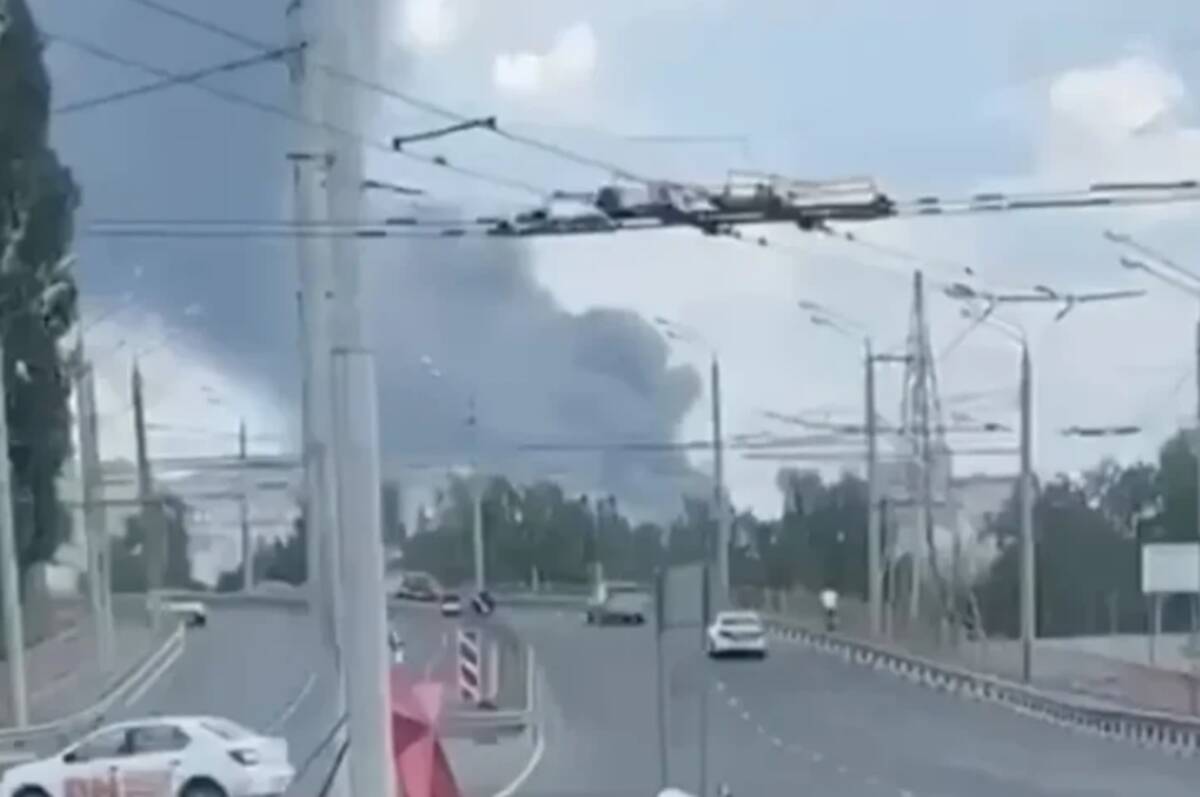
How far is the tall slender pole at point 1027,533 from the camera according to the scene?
71.4 feet

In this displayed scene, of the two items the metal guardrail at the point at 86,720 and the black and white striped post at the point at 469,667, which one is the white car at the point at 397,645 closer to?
the black and white striped post at the point at 469,667

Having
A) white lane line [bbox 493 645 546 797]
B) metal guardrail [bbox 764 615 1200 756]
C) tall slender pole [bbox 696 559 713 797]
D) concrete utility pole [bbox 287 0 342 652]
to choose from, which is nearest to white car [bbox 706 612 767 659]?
tall slender pole [bbox 696 559 713 797]

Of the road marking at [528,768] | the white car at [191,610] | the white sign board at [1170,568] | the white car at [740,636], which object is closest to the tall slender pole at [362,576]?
the road marking at [528,768]

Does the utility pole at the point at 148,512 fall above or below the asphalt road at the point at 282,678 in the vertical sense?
above

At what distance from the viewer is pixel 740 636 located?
1842 centimetres

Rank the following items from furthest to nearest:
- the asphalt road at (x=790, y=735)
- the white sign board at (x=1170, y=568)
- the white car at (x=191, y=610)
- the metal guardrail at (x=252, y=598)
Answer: the white sign board at (x=1170, y=568) < the asphalt road at (x=790, y=735) < the white car at (x=191, y=610) < the metal guardrail at (x=252, y=598)

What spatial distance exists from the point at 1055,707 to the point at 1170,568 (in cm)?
522

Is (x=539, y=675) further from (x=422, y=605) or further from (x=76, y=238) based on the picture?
(x=76, y=238)

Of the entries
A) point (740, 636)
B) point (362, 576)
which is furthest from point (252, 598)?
point (362, 576)

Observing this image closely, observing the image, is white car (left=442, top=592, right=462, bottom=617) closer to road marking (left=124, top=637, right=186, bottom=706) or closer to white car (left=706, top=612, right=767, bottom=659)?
white car (left=706, top=612, right=767, bottom=659)

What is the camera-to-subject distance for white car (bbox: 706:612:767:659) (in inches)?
663

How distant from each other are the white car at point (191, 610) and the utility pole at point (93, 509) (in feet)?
1.28

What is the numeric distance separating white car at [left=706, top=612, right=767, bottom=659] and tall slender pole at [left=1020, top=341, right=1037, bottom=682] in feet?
9.49

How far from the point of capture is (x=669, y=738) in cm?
1683
